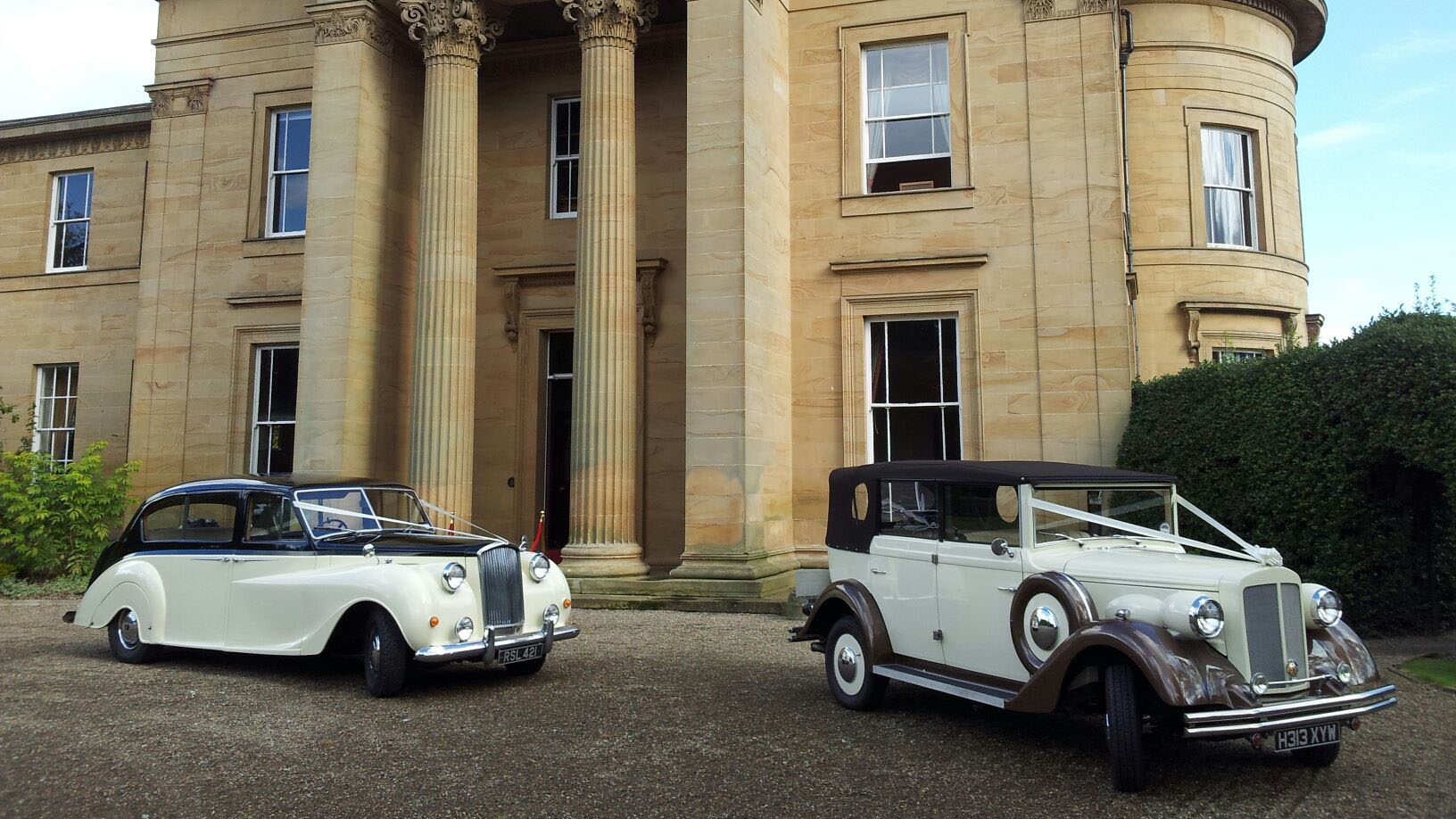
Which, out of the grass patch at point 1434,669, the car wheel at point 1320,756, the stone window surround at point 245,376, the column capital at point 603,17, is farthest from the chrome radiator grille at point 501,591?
the stone window surround at point 245,376

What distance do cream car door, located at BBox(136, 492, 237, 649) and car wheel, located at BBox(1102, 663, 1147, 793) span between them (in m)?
6.88

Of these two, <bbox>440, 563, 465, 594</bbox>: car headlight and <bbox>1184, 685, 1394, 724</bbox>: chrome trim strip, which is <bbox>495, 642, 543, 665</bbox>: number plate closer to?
<bbox>440, 563, 465, 594</bbox>: car headlight

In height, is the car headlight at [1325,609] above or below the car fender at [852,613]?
above

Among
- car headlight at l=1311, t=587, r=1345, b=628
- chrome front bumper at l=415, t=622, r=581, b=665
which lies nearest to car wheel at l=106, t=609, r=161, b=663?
chrome front bumper at l=415, t=622, r=581, b=665

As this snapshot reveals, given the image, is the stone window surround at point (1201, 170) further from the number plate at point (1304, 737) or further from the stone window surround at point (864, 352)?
the number plate at point (1304, 737)

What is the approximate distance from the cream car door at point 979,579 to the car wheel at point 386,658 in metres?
3.87

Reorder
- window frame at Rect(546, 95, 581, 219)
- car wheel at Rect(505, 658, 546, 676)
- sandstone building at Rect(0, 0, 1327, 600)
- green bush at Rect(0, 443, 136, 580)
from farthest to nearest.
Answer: window frame at Rect(546, 95, 581, 219) → green bush at Rect(0, 443, 136, 580) → sandstone building at Rect(0, 0, 1327, 600) → car wheel at Rect(505, 658, 546, 676)

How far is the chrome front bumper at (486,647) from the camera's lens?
22.9 feet

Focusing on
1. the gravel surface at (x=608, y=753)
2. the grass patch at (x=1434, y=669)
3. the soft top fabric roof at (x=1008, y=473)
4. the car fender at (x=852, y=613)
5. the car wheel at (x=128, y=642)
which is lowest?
the grass patch at (x=1434, y=669)

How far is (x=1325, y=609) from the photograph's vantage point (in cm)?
529

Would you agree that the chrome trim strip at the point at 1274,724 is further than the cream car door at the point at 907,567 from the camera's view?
No

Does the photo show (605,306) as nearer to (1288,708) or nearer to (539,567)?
(539,567)

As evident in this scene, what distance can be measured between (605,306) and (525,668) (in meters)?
6.09

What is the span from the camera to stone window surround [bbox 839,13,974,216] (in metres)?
14.3
